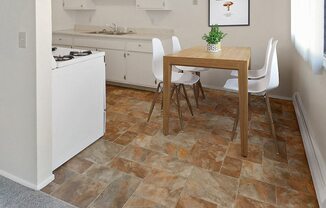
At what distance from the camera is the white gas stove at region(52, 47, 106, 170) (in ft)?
6.61

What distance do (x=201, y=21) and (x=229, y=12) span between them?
0.46m

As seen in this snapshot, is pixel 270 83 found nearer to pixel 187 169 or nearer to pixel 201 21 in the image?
pixel 187 169

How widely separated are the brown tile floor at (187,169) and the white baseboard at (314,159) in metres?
0.07

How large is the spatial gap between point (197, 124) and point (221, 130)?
0.96 feet

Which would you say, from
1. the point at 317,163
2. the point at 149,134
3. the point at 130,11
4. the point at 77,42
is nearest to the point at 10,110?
the point at 149,134

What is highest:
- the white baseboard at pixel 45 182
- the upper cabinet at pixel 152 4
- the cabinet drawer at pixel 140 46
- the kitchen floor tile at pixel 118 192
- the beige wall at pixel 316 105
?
the upper cabinet at pixel 152 4

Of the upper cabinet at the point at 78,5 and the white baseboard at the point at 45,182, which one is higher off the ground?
the upper cabinet at the point at 78,5

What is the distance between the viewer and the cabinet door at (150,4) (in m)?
4.33

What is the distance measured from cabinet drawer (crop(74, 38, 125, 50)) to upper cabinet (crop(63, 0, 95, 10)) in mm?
754

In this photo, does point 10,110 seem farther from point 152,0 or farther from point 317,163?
point 152,0

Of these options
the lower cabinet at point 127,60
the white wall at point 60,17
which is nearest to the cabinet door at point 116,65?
the lower cabinet at point 127,60

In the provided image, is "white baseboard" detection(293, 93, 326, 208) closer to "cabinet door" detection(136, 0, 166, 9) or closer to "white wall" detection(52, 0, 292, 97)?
"white wall" detection(52, 0, 292, 97)

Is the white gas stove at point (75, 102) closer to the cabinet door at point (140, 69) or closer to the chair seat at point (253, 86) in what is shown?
the chair seat at point (253, 86)

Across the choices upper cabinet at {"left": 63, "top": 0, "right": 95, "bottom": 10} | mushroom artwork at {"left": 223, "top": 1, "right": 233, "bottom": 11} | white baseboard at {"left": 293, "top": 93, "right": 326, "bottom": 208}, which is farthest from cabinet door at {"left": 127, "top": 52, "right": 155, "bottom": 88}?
white baseboard at {"left": 293, "top": 93, "right": 326, "bottom": 208}
